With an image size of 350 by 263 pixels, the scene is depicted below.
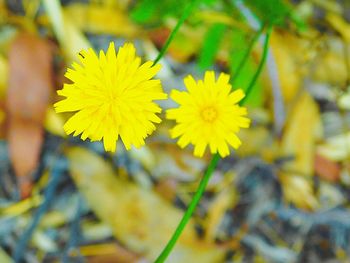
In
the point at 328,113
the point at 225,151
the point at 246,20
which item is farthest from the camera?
the point at 328,113

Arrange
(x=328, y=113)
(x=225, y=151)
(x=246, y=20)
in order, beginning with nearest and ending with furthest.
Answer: (x=225, y=151), (x=246, y=20), (x=328, y=113)

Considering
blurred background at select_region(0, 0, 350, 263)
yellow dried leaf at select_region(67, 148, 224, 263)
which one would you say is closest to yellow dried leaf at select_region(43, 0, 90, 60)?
blurred background at select_region(0, 0, 350, 263)

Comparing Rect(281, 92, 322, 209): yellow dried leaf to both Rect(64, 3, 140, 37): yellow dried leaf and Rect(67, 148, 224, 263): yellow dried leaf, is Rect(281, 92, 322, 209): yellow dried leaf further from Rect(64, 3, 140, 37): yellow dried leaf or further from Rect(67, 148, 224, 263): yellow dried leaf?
Rect(64, 3, 140, 37): yellow dried leaf

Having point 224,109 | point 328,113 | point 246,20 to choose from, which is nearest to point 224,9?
point 246,20

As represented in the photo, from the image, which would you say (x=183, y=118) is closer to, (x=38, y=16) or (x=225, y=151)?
(x=225, y=151)

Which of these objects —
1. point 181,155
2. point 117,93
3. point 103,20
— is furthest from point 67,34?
point 117,93
